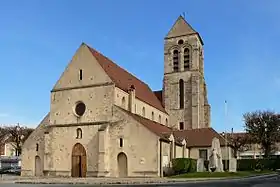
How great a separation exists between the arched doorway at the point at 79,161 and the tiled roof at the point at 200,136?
1676 cm

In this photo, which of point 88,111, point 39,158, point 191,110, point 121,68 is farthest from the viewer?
point 191,110

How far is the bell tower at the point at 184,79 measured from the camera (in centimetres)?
5978

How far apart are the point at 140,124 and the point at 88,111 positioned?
7157 mm

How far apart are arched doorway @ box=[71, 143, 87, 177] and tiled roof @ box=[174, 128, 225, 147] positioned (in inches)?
660

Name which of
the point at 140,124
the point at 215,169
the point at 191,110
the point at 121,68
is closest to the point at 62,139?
the point at 140,124

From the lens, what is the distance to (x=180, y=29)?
66000 mm

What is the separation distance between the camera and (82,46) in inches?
1845

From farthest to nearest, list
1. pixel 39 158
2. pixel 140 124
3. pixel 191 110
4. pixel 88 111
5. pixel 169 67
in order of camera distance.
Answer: pixel 169 67
pixel 191 110
pixel 39 158
pixel 88 111
pixel 140 124

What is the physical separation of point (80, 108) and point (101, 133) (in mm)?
5356

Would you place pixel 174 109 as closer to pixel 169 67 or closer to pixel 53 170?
pixel 169 67

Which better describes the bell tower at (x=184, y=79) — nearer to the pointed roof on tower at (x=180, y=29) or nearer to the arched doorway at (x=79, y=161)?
the pointed roof on tower at (x=180, y=29)

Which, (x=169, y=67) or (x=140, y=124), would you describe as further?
(x=169, y=67)

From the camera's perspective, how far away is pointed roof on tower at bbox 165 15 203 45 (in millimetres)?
64938

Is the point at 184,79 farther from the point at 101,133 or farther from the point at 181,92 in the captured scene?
the point at 101,133
